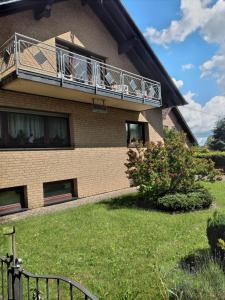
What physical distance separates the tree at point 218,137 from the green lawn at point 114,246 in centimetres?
2890

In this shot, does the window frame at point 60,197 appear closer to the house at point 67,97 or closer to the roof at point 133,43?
the house at point 67,97

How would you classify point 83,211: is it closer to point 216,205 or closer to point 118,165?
point 216,205

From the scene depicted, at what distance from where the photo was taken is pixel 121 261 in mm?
4988

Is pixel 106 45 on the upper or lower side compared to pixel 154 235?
upper

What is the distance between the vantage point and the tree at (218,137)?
35.7 meters

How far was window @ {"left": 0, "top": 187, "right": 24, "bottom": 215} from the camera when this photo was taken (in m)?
9.60

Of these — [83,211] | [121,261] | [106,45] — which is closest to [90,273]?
[121,261]

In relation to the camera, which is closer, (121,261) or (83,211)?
(121,261)

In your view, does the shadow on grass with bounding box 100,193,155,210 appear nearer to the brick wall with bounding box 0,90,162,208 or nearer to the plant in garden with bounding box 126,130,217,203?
the plant in garden with bounding box 126,130,217,203

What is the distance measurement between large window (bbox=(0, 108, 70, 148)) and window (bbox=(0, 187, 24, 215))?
142cm

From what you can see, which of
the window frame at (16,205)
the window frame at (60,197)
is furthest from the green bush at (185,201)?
the window frame at (16,205)

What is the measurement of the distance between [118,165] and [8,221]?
657 centimetres

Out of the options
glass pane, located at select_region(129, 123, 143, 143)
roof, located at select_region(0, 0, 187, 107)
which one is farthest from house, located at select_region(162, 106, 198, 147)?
glass pane, located at select_region(129, 123, 143, 143)

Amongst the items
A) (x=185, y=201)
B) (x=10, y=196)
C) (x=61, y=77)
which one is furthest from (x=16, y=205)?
(x=185, y=201)
